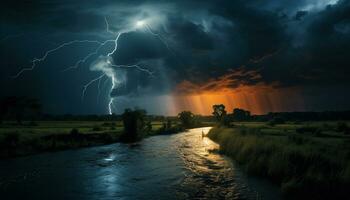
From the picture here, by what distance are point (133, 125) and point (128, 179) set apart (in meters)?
47.7

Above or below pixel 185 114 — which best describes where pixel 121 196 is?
below

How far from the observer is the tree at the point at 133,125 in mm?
74531

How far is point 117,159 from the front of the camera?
43.3 metres

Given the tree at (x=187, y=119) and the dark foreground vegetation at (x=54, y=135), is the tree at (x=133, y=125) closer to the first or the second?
the dark foreground vegetation at (x=54, y=135)

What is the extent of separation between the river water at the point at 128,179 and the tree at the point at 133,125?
29.8 meters

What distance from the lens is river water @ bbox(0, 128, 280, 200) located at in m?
23.9

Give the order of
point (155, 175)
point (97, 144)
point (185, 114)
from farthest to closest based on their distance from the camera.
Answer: point (185, 114)
point (97, 144)
point (155, 175)

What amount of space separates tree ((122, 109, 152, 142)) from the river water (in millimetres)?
29811

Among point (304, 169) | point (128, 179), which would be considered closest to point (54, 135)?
point (128, 179)

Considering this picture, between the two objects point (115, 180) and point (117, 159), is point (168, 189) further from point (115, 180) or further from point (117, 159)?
point (117, 159)

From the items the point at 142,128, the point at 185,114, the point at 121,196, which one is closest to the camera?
the point at 121,196

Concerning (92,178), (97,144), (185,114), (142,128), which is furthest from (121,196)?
(185,114)

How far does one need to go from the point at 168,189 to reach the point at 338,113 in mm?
147732

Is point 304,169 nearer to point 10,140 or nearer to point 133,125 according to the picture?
point 10,140
